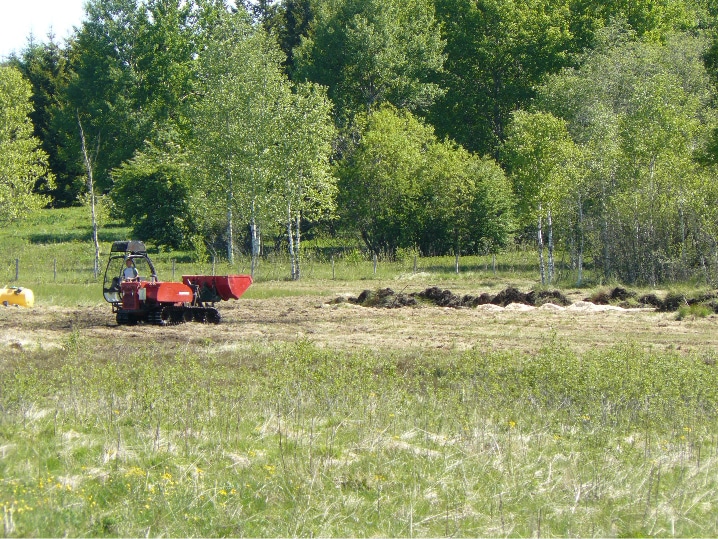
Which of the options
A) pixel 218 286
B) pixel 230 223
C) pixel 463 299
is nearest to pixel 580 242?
pixel 463 299

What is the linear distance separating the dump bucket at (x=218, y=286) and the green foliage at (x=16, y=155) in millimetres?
21943

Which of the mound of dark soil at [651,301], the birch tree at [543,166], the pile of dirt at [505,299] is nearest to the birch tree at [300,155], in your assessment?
the birch tree at [543,166]

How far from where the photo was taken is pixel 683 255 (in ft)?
104

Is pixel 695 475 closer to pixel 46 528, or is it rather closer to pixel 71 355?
pixel 46 528

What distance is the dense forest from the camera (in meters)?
34.4

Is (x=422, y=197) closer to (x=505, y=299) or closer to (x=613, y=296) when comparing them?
(x=505, y=299)

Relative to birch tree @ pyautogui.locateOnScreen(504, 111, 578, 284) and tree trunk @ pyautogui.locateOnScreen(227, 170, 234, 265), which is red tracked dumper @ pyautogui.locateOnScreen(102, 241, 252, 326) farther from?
tree trunk @ pyautogui.locateOnScreen(227, 170, 234, 265)

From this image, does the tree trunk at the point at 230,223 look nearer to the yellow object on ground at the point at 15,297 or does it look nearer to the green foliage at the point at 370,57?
the green foliage at the point at 370,57

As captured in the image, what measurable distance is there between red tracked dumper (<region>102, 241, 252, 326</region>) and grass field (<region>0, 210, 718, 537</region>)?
3.17 metres

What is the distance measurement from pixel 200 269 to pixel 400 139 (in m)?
13.2

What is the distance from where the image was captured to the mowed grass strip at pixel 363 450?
7.94 metres

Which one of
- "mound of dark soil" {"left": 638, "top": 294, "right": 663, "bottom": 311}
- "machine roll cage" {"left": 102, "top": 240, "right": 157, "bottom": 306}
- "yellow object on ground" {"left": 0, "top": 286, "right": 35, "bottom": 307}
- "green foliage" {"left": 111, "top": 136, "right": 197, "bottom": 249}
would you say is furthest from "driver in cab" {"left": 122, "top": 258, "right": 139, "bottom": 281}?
"green foliage" {"left": 111, "top": 136, "right": 197, "bottom": 249}

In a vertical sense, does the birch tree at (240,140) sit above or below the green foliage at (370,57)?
below

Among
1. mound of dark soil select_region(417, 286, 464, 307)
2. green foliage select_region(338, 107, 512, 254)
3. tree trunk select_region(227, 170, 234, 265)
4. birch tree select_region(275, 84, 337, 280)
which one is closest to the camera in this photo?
mound of dark soil select_region(417, 286, 464, 307)
